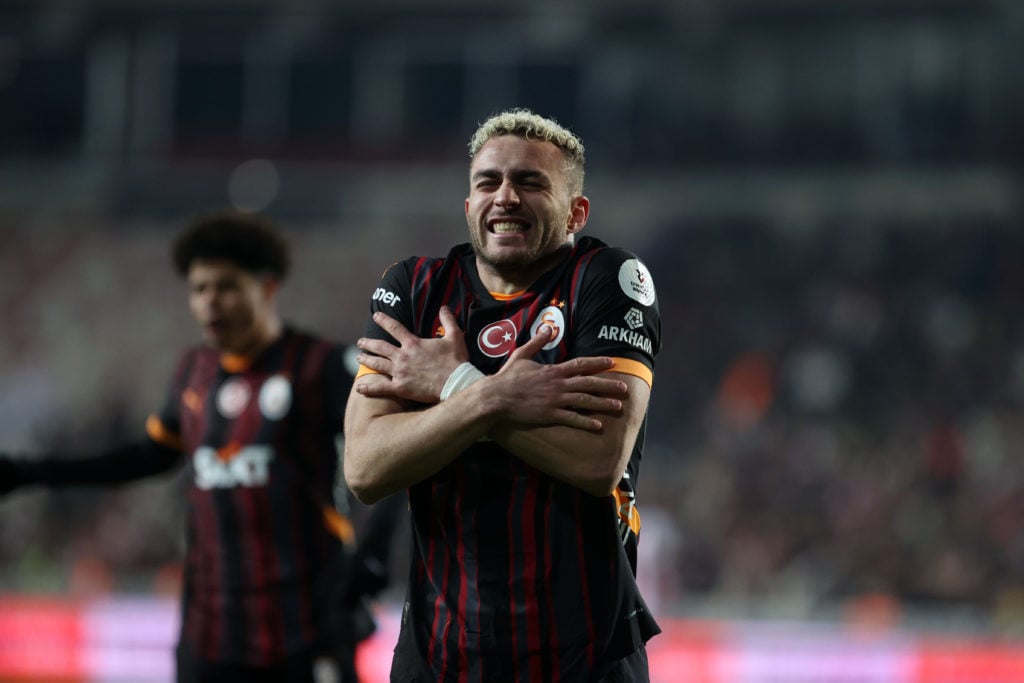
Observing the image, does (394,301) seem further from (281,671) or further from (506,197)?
(281,671)

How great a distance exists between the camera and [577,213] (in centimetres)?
303

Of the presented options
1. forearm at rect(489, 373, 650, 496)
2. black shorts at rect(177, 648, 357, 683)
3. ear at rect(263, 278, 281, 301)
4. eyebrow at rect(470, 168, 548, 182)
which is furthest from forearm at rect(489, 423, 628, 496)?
ear at rect(263, 278, 281, 301)

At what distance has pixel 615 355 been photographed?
9.03 ft

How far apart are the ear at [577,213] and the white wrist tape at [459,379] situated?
19.8 inches

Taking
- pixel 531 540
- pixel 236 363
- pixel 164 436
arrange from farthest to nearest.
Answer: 1. pixel 164 436
2. pixel 236 363
3. pixel 531 540

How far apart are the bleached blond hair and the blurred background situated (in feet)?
23.5

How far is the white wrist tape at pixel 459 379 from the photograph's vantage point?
270 cm

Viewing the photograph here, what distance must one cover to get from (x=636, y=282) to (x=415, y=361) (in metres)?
0.55

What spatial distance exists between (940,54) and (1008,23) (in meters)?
1.12

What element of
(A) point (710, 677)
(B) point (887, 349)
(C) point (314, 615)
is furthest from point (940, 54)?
(C) point (314, 615)

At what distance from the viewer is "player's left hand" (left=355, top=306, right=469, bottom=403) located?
2744 millimetres

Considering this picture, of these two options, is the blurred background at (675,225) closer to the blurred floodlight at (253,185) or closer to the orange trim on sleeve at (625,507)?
the blurred floodlight at (253,185)

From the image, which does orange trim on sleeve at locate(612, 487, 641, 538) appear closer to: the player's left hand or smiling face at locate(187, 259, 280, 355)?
the player's left hand

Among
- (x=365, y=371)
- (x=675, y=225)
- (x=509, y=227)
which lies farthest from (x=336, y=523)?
(x=675, y=225)
